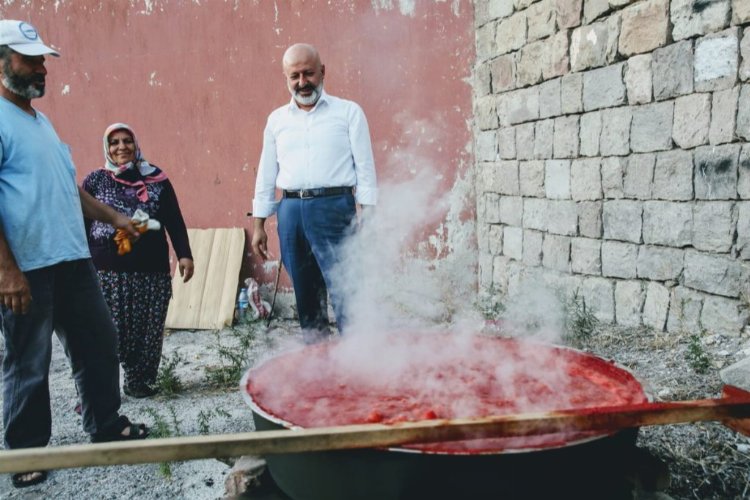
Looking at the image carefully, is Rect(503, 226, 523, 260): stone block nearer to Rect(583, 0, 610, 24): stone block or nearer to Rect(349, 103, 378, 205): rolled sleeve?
Rect(583, 0, 610, 24): stone block

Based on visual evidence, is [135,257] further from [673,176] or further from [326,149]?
[673,176]

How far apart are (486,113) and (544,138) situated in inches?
37.1

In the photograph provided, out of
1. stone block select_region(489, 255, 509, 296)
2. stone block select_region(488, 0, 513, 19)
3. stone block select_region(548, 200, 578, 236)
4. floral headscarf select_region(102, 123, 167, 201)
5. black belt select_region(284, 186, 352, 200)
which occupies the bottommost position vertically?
stone block select_region(489, 255, 509, 296)

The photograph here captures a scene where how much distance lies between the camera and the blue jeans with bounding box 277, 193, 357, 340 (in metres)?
4.08

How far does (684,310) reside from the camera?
4.32 meters

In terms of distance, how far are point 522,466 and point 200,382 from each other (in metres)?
3.73

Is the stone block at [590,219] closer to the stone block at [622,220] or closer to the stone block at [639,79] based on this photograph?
the stone block at [622,220]

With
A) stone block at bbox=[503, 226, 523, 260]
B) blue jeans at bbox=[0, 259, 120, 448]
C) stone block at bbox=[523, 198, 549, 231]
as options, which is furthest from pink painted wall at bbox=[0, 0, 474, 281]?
blue jeans at bbox=[0, 259, 120, 448]

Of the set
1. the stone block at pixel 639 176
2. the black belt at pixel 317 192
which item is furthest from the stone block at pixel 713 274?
the black belt at pixel 317 192

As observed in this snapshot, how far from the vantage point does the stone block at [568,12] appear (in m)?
5.03

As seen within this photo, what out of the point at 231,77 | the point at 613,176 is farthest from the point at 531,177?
the point at 231,77

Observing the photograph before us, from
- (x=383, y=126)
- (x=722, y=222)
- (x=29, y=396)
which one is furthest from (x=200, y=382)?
(x=722, y=222)

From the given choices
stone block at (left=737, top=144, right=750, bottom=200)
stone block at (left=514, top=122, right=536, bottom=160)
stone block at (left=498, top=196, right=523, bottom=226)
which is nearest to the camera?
stone block at (left=737, top=144, right=750, bottom=200)

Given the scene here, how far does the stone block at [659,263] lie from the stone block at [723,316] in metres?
0.33
